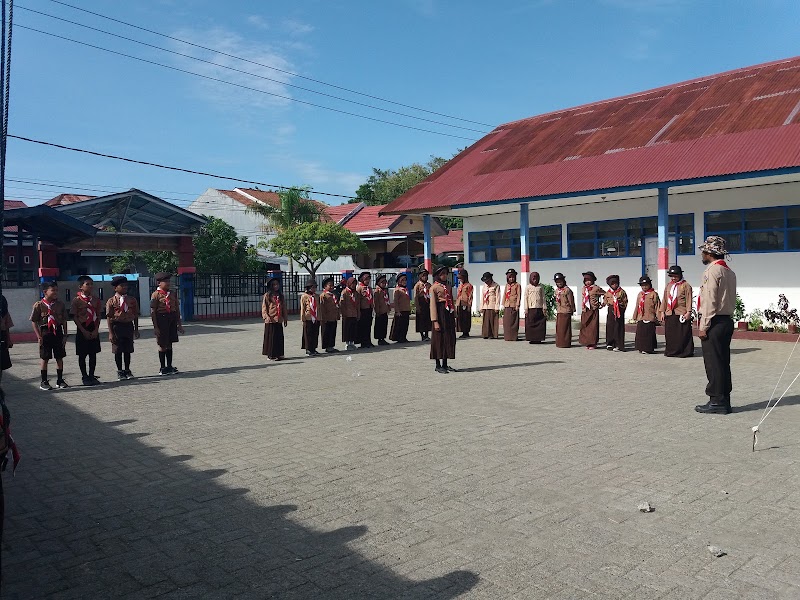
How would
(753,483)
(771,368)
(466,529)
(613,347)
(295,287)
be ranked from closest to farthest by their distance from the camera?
1. (466,529)
2. (753,483)
3. (771,368)
4. (613,347)
5. (295,287)

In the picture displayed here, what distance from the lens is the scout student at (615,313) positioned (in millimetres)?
13117

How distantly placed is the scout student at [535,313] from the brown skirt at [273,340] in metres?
5.47

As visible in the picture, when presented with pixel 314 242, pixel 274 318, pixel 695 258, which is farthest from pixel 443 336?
pixel 314 242

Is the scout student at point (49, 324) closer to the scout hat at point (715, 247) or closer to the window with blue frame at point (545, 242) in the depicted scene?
the scout hat at point (715, 247)

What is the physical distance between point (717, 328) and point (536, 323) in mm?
7506

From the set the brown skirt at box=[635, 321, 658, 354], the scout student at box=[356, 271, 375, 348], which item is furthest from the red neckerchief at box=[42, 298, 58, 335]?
the brown skirt at box=[635, 321, 658, 354]

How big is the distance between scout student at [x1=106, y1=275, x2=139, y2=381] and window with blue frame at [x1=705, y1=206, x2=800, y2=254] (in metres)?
13.0

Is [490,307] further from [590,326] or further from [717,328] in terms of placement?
[717,328]

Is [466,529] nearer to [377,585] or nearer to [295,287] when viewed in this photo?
[377,585]

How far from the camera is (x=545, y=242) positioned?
19859mm

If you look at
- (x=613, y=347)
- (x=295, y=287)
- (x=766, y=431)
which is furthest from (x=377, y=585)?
(x=295, y=287)

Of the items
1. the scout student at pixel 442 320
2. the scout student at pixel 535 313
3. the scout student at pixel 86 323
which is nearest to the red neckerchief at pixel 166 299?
the scout student at pixel 86 323

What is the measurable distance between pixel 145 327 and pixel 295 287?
21.8 ft

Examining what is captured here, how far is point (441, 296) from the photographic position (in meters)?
10.6
